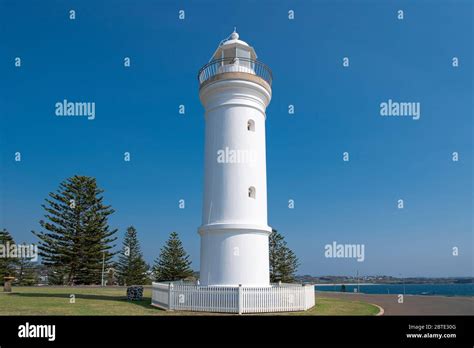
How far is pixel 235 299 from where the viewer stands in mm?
11836

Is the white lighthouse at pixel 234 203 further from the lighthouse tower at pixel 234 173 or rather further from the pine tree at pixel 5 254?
the pine tree at pixel 5 254

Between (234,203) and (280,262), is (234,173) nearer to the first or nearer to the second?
(234,203)

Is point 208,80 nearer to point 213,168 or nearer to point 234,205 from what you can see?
point 213,168

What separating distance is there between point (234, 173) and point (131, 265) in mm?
32913

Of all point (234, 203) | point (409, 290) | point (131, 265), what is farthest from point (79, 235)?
point (409, 290)

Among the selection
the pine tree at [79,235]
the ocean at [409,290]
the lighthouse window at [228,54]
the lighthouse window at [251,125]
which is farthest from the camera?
the ocean at [409,290]

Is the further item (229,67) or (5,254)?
(5,254)

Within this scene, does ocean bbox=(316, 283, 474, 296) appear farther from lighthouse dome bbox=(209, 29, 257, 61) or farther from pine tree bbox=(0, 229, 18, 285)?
pine tree bbox=(0, 229, 18, 285)

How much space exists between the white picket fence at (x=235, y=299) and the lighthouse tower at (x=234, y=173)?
109 cm

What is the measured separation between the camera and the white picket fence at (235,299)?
1185 centimetres

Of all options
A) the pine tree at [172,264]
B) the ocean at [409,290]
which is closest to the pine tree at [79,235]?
the pine tree at [172,264]

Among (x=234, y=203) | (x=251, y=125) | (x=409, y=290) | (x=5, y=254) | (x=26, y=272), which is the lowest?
(x=409, y=290)
